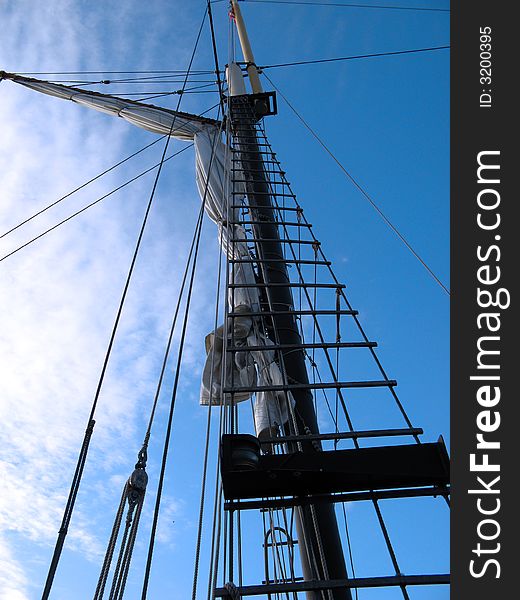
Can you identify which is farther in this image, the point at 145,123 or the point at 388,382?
the point at 145,123

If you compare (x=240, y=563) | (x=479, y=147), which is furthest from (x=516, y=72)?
(x=240, y=563)

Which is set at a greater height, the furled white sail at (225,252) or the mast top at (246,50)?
the mast top at (246,50)

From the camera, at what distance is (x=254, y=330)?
5.58 m

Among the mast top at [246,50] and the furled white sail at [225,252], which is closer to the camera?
the furled white sail at [225,252]

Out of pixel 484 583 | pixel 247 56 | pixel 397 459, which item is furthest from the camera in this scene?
pixel 247 56

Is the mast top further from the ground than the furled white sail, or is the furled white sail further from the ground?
the mast top

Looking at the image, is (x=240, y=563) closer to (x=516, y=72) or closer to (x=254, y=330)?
(x=254, y=330)

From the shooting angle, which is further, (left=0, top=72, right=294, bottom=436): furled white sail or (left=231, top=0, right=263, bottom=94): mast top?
(left=231, top=0, right=263, bottom=94): mast top

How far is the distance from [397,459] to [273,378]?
2.47 metres

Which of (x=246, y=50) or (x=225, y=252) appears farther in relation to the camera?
(x=246, y=50)

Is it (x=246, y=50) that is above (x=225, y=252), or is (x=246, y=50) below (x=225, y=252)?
above

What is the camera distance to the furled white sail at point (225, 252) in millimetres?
5113

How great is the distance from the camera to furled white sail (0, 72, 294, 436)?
201 inches

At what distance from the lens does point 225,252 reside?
809 cm
